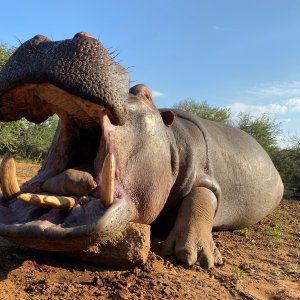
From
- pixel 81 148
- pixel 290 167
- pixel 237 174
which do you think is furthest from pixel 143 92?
pixel 290 167

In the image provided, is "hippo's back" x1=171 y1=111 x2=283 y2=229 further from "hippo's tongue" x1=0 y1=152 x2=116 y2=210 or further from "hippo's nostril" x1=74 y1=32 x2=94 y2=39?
"hippo's nostril" x1=74 y1=32 x2=94 y2=39

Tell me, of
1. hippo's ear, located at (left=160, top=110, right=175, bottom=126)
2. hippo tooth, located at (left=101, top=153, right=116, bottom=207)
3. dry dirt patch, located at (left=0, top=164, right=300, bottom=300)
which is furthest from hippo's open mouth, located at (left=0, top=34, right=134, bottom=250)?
hippo's ear, located at (left=160, top=110, right=175, bottom=126)

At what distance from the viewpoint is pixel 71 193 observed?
3.12m

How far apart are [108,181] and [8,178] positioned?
769 millimetres

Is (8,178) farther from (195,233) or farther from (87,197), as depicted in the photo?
(195,233)

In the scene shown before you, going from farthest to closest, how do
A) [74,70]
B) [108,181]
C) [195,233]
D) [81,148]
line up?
[195,233] < [81,148] < [108,181] < [74,70]

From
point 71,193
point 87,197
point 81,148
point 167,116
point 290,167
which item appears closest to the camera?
point 87,197

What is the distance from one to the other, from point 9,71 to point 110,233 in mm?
1212

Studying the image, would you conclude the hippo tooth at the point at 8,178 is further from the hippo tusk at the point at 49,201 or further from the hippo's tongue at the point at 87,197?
the hippo tusk at the point at 49,201

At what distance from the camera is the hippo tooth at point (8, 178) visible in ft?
10.2

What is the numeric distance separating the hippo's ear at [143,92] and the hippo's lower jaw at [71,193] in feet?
1.76

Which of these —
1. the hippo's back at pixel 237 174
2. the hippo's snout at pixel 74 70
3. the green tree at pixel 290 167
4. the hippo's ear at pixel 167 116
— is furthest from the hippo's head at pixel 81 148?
the green tree at pixel 290 167

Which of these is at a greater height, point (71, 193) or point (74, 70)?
point (74, 70)

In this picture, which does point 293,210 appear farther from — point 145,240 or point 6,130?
point 6,130
